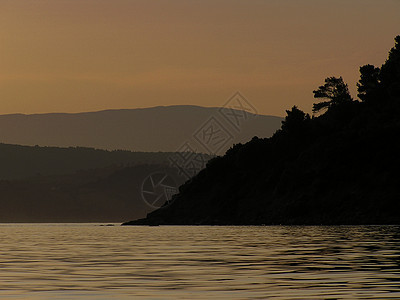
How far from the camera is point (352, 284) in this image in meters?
37.2

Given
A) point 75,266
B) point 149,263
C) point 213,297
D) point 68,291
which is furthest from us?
point 149,263

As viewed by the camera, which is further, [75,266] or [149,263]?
[149,263]

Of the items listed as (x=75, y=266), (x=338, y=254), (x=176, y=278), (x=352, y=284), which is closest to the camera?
(x=352, y=284)

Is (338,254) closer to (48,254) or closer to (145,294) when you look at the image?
(48,254)

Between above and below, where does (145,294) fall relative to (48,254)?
below

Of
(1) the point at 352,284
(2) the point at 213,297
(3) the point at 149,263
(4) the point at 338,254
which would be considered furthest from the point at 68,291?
(4) the point at 338,254

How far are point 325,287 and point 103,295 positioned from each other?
27.5 feet

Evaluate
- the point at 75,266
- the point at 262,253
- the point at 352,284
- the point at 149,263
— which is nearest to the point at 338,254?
the point at 262,253

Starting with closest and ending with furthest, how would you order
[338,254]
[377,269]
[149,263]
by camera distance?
[377,269] → [149,263] → [338,254]

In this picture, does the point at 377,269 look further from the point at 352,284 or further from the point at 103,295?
the point at 103,295

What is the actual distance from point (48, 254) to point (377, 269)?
2566cm

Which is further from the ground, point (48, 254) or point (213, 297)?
point (48, 254)

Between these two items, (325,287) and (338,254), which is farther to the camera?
(338,254)

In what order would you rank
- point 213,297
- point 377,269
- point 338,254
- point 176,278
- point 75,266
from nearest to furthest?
1. point 213,297
2. point 176,278
3. point 377,269
4. point 75,266
5. point 338,254
